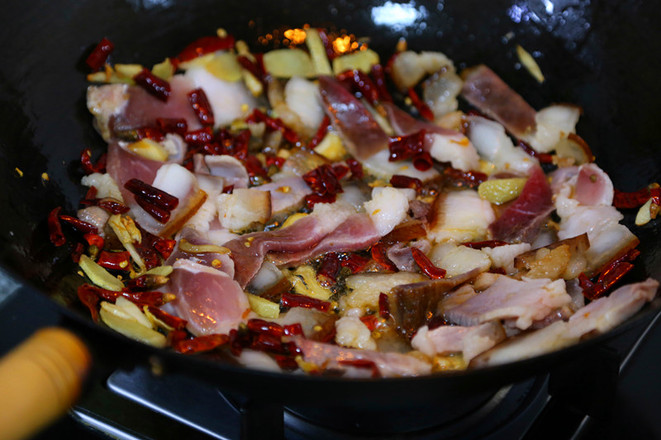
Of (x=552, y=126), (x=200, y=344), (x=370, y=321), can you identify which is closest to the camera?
(x=200, y=344)

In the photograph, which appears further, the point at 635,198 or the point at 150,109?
the point at 150,109

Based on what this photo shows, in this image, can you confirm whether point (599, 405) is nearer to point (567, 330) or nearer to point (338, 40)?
point (567, 330)

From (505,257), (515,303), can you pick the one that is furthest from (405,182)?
(515,303)

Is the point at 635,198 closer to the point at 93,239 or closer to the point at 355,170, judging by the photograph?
the point at 355,170

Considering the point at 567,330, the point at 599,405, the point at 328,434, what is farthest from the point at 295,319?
the point at 599,405

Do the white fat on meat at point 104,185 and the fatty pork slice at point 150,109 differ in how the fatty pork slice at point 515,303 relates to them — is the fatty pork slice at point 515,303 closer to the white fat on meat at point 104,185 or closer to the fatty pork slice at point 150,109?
the white fat on meat at point 104,185

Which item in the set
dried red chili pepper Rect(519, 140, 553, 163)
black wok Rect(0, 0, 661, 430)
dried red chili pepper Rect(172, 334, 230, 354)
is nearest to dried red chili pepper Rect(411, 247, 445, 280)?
black wok Rect(0, 0, 661, 430)
